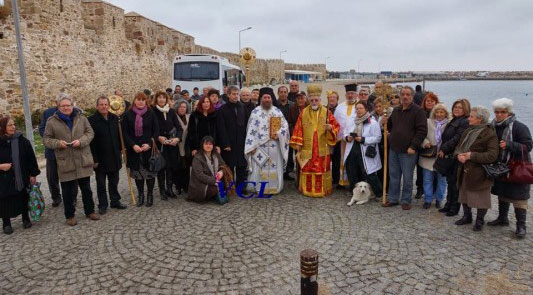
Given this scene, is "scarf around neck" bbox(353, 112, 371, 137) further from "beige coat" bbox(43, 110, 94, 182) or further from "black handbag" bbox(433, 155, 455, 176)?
"beige coat" bbox(43, 110, 94, 182)

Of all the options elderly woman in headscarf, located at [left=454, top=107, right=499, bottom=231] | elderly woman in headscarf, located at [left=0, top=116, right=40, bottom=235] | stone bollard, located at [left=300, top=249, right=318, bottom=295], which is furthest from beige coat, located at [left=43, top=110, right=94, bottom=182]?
elderly woman in headscarf, located at [left=454, top=107, right=499, bottom=231]

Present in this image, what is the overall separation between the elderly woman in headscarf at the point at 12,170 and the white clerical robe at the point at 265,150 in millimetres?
3278

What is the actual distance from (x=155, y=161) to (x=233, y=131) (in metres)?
1.45

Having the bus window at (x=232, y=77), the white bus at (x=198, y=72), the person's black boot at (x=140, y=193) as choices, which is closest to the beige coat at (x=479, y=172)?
the person's black boot at (x=140, y=193)

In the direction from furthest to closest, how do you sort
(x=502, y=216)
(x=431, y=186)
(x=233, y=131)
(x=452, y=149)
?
(x=233, y=131) → (x=431, y=186) → (x=452, y=149) → (x=502, y=216)

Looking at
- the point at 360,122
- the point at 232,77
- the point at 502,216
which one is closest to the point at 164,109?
the point at 360,122

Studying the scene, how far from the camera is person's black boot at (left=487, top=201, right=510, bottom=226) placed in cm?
496

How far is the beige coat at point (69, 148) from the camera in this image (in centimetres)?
506

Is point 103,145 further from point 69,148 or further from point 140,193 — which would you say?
point 140,193

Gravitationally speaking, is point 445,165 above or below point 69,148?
below

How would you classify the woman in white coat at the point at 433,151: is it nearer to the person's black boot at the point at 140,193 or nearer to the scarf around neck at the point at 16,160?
the person's black boot at the point at 140,193

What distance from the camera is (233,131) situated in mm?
6660

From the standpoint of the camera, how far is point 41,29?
43.1 feet

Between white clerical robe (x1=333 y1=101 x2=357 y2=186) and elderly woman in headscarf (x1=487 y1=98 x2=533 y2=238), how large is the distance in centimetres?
236
